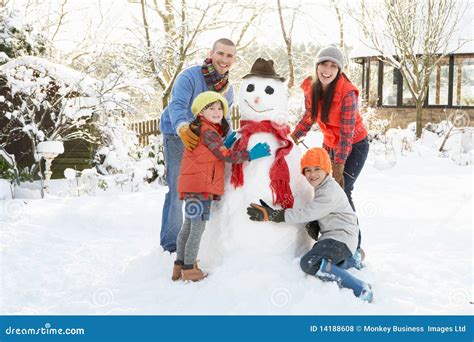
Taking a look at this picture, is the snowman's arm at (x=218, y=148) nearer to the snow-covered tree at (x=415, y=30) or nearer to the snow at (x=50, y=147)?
the snow at (x=50, y=147)

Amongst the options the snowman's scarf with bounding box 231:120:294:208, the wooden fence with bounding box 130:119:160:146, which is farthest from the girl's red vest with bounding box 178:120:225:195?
the wooden fence with bounding box 130:119:160:146

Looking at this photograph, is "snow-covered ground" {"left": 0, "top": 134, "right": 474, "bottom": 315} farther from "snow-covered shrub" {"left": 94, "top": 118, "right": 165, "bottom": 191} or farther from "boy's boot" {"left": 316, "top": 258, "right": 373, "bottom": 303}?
"snow-covered shrub" {"left": 94, "top": 118, "right": 165, "bottom": 191}

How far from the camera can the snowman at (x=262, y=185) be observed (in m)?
3.34

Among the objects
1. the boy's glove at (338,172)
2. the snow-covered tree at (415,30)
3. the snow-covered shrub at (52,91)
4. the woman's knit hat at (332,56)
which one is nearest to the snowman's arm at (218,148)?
the boy's glove at (338,172)

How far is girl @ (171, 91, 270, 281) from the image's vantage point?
3264 millimetres

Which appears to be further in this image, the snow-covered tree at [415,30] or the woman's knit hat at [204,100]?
the snow-covered tree at [415,30]

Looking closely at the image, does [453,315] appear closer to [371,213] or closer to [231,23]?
[371,213]

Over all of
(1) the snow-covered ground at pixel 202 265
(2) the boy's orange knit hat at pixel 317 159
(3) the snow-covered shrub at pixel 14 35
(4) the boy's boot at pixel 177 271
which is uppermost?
(3) the snow-covered shrub at pixel 14 35

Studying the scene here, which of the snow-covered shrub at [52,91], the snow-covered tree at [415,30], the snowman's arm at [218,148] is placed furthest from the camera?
the snow-covered tree at [415,30]

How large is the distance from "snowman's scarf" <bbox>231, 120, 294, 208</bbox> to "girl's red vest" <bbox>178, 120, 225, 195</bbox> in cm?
17

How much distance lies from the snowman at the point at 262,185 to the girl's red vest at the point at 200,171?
0.59 feet
